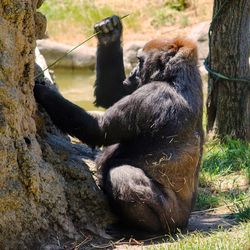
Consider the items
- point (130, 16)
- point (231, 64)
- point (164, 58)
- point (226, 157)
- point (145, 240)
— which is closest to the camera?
point (145, 240)

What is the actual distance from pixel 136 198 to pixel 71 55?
356 inches

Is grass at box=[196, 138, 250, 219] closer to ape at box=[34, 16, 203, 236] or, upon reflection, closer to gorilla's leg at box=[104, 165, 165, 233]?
ape at box=[34, 16, 203, 236]

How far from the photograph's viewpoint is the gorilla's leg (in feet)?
14.6

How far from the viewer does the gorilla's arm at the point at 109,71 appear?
18.2 ft

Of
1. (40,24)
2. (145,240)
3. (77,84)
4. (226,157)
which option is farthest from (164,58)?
(77,84)

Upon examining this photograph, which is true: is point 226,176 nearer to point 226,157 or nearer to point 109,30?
point 226,157

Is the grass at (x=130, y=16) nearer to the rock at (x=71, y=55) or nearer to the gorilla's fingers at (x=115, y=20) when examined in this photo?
the rock at (x=71, y=55)

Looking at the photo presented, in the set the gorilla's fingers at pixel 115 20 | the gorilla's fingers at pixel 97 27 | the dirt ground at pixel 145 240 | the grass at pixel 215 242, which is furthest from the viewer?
the gorilla's fingers at pixel 115 20

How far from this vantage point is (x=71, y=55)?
13242 mm

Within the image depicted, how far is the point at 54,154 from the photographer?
4.45 meters

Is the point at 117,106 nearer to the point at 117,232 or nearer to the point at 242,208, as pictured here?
the point at 117,232

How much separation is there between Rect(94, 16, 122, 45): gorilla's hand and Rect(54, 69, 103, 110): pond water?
5.60 metres

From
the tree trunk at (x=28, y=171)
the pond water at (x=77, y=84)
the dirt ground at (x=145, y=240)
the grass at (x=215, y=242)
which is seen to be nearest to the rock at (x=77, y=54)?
the pond water at (x=77, y=84)

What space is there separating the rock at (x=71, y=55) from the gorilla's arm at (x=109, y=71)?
24.1 ft
